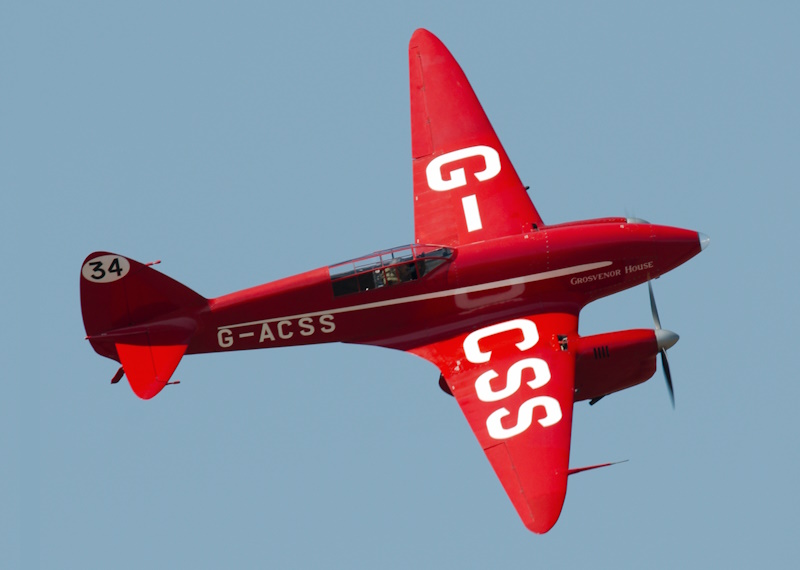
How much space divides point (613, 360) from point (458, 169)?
6345 millimetres

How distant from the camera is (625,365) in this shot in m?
35.8

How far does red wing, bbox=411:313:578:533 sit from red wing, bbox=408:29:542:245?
8.46 feet

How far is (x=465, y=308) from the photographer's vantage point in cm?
3678

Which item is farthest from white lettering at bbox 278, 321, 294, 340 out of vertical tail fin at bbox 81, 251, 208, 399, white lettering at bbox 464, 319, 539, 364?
white lettering at bbox 464, 319, 539, 364

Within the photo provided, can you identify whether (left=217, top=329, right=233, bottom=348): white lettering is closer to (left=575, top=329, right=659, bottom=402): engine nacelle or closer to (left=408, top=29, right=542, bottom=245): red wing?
(left=408, top=29, right=542, bottom=245): red wing

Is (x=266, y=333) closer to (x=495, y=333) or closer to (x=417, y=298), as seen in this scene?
(x=417, y=298)

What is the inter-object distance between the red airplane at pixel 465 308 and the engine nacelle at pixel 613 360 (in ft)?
0.10

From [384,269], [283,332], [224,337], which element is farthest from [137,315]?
[384,269]

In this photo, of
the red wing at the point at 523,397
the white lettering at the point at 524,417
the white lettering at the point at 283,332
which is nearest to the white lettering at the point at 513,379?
the red wing at the point at 523,397

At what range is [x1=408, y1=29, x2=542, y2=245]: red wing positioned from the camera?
37719 mm

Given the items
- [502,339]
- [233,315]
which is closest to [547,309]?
[502,339]

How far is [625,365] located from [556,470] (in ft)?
11.3

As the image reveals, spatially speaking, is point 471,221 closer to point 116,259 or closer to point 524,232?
point 524,232

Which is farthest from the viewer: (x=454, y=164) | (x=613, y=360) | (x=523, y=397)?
(x=454, y=164)
